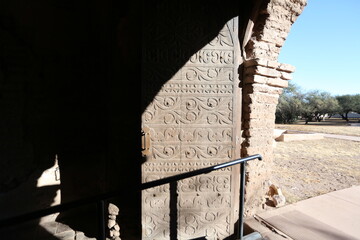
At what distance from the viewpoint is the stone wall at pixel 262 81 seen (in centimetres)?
232

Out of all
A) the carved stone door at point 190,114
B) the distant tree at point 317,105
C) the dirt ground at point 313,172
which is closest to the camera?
the carved stone door at point 190,114

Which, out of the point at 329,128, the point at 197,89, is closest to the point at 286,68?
the point at 197,89

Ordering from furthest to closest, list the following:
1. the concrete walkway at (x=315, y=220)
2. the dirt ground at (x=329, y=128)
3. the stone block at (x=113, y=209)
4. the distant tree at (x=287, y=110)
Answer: the distant tree at (x=287, y=110)
the dirt ground at (x=329, y=128)
the stone block at (x=113, y=209)
the concrete walkway at (x=315, y=220)

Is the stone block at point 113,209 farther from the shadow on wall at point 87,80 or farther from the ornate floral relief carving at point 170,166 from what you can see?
the ornate floral relief carving at point 170,166

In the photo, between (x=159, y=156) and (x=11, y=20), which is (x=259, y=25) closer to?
(x=159, y=156)

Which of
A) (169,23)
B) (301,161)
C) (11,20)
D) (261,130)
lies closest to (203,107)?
(261,130)

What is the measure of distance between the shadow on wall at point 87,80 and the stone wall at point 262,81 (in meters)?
0.47

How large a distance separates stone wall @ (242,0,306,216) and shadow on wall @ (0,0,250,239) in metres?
0.47

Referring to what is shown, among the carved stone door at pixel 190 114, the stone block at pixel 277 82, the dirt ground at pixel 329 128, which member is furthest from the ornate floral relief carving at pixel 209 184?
the dirt ground at pixel 329 128

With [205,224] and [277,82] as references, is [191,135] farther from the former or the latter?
[277,82]

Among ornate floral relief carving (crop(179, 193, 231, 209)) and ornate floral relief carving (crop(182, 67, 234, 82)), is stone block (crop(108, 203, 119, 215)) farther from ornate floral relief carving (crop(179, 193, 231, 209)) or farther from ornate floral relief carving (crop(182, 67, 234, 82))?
ornate floral relief carving (crop(182, 67, 234, 82))

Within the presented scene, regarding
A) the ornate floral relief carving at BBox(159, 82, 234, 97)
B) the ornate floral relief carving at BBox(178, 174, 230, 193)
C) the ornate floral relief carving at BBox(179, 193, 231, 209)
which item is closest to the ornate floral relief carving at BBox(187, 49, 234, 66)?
the ornate floral relief carving at BBox(159, 82, 234, 97)

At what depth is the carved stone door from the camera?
2160 mm

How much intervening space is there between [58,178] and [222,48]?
3.11 meters
